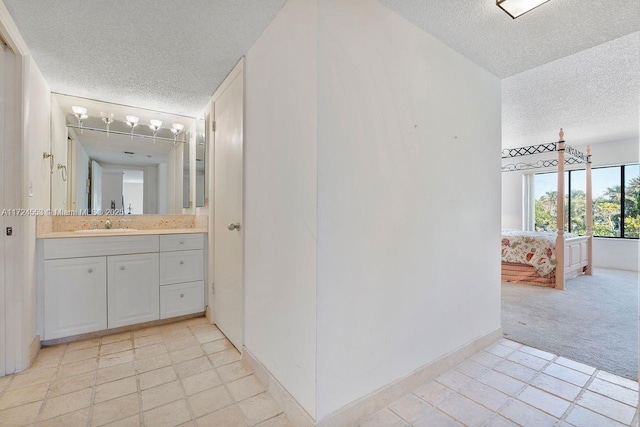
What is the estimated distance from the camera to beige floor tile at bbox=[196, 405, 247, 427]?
54.2 inches

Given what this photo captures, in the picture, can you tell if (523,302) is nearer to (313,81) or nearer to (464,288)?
(464,288)

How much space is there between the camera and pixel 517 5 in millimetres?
1476

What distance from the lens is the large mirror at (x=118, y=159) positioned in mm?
2664

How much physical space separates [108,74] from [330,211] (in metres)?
2.17

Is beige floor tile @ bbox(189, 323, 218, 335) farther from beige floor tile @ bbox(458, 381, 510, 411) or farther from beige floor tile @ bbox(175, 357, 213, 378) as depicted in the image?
beige floor tile @ bbox(458, 381, 510, 411)

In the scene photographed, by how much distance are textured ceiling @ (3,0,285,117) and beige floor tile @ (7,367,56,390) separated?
2.08m

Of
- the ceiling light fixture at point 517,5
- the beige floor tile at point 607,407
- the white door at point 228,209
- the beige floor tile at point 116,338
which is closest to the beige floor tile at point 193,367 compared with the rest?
the white door at point 228,209

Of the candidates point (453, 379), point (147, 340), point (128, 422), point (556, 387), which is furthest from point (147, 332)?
point (556, 387)

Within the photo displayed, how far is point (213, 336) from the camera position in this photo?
93.8 inches

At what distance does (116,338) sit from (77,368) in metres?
0.48

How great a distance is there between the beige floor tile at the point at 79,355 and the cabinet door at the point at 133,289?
249 millimetres

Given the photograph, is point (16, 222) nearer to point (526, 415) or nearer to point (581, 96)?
point (526, 415)

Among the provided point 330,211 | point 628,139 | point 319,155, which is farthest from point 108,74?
point 628,139

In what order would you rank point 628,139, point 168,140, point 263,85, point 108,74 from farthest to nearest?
point 628,139
point 168,140
point 108,74
point 263,85
